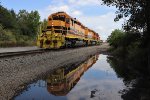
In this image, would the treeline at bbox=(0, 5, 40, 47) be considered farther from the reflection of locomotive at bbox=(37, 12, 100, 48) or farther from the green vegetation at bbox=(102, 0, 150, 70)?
the green vegetation at bbox=(102, 0, 150, 70)

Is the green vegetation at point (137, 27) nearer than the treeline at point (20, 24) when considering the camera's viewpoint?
Yes

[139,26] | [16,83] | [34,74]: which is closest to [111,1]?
[139,26]

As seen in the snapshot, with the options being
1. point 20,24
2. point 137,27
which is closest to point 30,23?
point 20,24

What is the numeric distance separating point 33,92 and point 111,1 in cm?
1881

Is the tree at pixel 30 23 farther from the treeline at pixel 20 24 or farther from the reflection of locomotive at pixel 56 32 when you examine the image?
the reflection of locomotive at pixel 56 32

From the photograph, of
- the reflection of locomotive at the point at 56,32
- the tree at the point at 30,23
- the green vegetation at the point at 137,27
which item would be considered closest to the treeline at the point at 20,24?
the tree at the point at 30,23

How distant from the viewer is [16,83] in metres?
13.2

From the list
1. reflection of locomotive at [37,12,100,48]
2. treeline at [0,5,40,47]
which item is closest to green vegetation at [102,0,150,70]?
reflection of locomotive at [37,12,100,48]

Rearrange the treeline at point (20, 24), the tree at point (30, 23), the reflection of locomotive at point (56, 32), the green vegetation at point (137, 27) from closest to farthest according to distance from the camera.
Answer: the green vegetation at point (137, 27) < the reflection of locomotive at point (56, 32) < the treeline at point (20, 24) < the tree at point (30, 23)

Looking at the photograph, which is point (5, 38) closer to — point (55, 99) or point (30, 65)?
point (30, 65)

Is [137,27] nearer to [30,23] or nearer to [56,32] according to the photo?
[56,32]

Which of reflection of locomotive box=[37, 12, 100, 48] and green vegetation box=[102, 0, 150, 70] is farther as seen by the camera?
reflection of locomotive box=[37, 12, 100, 48]

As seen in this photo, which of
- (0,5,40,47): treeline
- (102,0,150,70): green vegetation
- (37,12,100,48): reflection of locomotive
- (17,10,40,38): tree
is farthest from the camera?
(17,10,40,38): tree

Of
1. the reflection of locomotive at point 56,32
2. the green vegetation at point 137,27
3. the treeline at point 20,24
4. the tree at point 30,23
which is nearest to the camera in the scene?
the green vegetation at point 137,27
